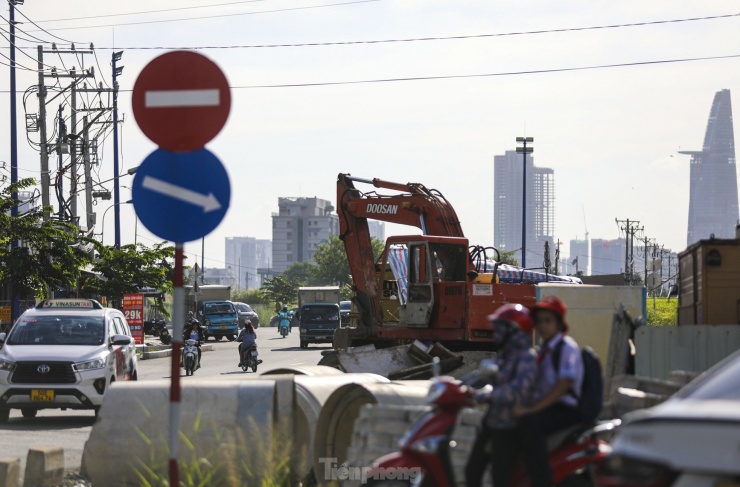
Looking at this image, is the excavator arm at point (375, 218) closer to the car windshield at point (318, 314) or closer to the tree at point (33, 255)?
the tree at point (33, 255)

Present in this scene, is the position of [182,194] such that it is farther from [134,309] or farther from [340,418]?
[134,309]

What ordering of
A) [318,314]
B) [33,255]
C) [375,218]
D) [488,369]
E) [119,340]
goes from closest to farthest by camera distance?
[488,369], [119,340], [375,218], [33,255], [318,314]

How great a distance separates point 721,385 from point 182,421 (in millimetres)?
5868

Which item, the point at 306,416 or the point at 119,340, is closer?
the point at 306,416

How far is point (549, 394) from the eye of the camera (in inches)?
275

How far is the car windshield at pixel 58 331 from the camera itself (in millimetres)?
19797

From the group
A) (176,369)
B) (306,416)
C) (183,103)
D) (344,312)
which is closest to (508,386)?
(176,369)

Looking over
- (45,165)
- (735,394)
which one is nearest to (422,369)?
(735,394)

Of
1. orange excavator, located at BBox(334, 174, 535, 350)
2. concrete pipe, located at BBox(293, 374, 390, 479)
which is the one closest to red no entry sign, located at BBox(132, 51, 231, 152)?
concrete pipe, located at BBox(293, 374, 390, 479)

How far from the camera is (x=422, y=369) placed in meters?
18.8

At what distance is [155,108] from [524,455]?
2.90 meters

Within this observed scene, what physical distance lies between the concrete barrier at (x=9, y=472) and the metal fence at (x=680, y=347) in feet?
19.9

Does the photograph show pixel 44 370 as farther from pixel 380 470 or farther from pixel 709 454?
pixel 709 454

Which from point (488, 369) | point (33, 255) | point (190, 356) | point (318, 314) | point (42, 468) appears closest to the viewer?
point (488, 369)
